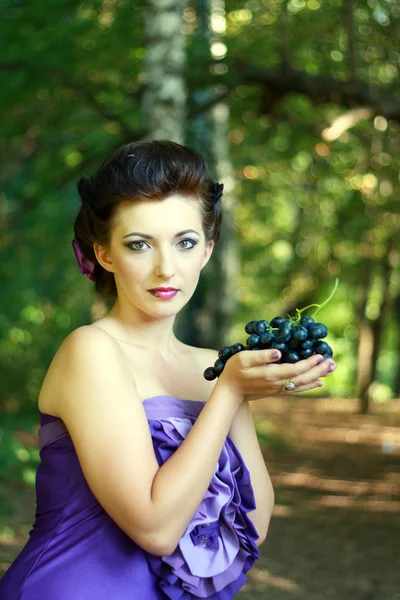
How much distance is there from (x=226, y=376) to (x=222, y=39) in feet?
17.7

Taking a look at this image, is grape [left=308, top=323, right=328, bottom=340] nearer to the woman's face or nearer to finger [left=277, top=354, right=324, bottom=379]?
finger [left=277, top=354, right=324, bottom=379]

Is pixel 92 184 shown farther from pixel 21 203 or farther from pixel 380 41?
pixel 21 203

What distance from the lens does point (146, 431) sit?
6.25ft

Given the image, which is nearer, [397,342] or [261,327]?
[261,327]

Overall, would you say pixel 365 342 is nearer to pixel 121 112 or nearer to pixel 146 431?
pixel 121 112

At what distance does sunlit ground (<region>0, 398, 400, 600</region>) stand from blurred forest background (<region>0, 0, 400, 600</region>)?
11 centimetres

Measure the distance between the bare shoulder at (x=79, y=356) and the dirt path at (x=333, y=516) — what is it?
4.24 m

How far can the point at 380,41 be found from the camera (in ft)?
22.8

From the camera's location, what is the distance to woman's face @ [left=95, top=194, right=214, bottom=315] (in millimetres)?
2047

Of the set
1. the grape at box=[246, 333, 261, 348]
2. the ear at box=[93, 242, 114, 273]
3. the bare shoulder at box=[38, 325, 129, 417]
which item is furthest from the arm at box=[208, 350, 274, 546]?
the ear at box=[93, 242, 114, 273]

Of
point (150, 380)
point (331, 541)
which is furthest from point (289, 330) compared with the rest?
point (331, 541)

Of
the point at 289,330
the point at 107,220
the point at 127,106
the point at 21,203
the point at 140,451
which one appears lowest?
the point at 21,203

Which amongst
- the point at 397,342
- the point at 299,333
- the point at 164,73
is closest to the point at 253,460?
the point at 299,333

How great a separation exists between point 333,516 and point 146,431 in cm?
683
